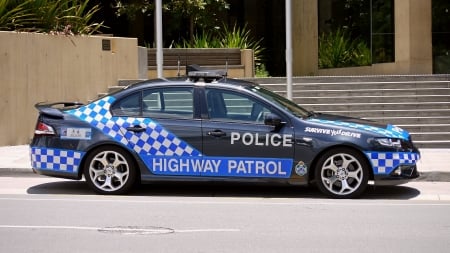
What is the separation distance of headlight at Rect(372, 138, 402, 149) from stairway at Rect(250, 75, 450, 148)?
15.6 ft

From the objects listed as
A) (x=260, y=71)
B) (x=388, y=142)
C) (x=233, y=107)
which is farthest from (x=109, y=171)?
(x=260, y=71)

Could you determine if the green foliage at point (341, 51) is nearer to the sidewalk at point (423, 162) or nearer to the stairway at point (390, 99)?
the stairway at point (390, 99)

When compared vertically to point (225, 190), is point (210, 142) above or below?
above

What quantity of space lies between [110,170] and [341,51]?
1505 centimetres

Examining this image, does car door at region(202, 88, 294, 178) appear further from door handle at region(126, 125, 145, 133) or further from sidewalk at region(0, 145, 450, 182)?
sidewalk at region(0, 145, 450, 182)

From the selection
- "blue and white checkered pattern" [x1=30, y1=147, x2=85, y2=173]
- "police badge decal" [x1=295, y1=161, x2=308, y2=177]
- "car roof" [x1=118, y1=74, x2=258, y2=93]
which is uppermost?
"car roof" [x1=118, y1=74, x2=258, y2=93]

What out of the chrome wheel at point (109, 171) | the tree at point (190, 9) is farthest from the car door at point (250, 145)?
the tree at point (190, 9)

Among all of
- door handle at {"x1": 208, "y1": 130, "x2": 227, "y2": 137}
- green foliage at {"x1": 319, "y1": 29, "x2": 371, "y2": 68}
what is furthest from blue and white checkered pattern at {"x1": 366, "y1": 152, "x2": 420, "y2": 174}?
green foliage at {"x1": 319, "y1": 29, "x2": 371, "y2": 68}

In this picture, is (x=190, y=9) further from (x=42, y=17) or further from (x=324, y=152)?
(x=324, y=152)

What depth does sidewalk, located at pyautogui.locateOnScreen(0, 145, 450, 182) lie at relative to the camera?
35.4 feet

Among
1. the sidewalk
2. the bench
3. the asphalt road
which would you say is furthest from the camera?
the bench

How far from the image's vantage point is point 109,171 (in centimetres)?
940

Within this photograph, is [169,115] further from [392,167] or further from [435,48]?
[435,48]

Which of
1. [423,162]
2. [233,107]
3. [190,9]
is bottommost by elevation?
[423,162]
